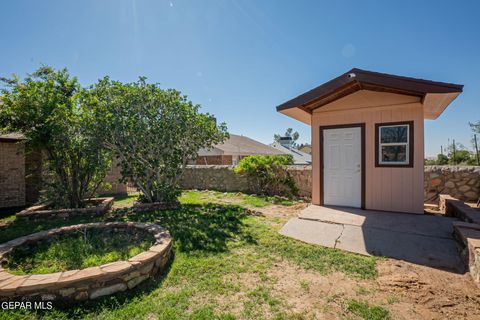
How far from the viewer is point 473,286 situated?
2.64 m

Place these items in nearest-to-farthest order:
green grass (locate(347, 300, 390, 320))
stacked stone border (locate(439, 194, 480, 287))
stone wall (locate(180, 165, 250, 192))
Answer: green grass (locate(347, 300, 390, 320)), stacked stone border (locate(439, 194, 480, 287)), stone wall (locate(180, 165, 250, 192))

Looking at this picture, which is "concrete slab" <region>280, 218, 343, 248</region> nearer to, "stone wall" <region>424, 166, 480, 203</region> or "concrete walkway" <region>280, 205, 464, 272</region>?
"concrete walkway" <region>280, 205, 464, 272</region>

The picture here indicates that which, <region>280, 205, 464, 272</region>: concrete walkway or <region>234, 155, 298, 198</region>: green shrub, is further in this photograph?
<region>234, 155, 298, 198</region>: green shrub

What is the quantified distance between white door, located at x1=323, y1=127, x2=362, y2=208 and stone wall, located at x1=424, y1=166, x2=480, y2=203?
3.75 meters

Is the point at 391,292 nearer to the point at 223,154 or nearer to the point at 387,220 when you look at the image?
the point at 387,220

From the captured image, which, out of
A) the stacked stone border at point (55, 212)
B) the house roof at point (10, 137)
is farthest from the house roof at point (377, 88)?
the house roof at point (10, 137)

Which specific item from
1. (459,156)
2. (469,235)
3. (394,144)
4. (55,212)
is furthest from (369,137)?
(459,156)

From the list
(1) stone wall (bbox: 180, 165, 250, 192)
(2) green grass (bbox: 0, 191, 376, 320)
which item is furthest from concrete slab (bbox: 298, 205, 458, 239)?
(1) stone wall (bbox: 180, 165, 250, 192)

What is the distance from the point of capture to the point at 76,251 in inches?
135

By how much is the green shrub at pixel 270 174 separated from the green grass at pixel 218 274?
3.86m

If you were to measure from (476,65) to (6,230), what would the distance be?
16826mm

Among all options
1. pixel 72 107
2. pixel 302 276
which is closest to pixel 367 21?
pixel 302 276

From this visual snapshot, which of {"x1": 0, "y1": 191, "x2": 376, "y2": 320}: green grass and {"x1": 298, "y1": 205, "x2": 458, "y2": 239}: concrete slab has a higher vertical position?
{"x1": 298, "y1": 205, "x2": 458, "y2": 239}: concrete slab

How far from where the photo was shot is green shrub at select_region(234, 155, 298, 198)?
30.3 ft
